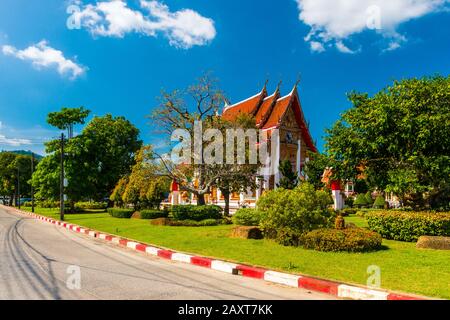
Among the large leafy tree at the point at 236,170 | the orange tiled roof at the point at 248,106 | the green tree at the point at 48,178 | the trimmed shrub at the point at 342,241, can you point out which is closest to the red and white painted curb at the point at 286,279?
the trimmed shrub at the point at 342,241

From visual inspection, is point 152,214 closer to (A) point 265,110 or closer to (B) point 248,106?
(A) point 265,110

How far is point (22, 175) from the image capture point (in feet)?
183

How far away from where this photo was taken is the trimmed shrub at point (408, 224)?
1040cm

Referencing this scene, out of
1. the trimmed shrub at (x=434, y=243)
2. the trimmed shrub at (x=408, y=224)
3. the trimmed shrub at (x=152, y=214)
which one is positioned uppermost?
the trimmed shrub at (x=408, y=224)

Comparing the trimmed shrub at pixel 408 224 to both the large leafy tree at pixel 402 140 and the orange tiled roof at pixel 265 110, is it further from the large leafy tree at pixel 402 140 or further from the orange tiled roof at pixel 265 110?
the orange tiled roof at pixel 265 110

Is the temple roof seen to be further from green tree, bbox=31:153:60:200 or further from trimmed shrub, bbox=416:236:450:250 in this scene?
trimmed shrub, bbox=416:236:450:250

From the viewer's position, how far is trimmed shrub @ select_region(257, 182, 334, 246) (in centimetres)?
1034

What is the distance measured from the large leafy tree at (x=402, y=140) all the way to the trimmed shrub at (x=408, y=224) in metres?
0.90

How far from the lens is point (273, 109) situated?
34.5 m

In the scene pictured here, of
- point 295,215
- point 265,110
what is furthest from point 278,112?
point 295,215

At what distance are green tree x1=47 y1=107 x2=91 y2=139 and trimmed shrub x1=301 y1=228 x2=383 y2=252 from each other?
2854 centimetres

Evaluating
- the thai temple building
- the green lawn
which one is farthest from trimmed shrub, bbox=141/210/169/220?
the green lawn

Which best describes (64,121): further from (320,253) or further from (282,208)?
(320,253)

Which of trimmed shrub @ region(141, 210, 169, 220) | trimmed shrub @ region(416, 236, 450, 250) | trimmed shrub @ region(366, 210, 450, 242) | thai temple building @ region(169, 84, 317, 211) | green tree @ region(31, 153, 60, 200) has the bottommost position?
trimmed shrub @ region(141, 210, 169, 220)
